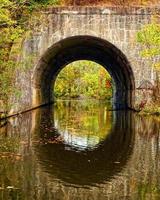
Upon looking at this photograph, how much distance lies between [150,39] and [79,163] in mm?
14633

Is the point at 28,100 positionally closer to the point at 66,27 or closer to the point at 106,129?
the point at 66,27

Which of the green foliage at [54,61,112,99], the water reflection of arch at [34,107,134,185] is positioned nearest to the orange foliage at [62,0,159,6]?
the water reflection of arch at [34,107,134,185]

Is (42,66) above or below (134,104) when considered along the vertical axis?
above

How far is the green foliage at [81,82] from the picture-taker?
6162cm

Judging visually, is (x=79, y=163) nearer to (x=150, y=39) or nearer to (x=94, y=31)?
(x=150, y=39)

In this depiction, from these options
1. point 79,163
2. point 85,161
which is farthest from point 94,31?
point 79,163

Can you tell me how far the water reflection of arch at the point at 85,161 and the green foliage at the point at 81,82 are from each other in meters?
45.6

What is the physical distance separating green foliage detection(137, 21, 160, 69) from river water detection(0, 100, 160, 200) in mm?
7770

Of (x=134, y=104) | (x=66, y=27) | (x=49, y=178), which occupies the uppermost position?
(x=66, y=27)

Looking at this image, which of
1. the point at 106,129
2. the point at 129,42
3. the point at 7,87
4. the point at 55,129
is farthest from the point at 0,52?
the point at 129,42

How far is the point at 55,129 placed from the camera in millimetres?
17875

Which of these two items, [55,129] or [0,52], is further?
[0,52]

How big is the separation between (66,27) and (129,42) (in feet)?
11.5

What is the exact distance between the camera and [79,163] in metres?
10.6
